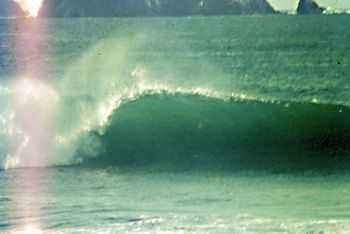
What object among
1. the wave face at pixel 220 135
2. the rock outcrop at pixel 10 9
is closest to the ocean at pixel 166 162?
the wave face at pixel 220 135

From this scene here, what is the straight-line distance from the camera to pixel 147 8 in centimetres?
5166

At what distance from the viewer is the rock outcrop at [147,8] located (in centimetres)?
5184

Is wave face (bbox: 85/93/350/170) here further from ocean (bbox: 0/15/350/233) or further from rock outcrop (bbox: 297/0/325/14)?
rock outcrop (bbox: 297/0/325/14)

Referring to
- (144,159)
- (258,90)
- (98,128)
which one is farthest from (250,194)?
(258,90)

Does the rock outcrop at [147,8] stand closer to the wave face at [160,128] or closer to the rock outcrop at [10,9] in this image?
the rock outcrop at [10,9]

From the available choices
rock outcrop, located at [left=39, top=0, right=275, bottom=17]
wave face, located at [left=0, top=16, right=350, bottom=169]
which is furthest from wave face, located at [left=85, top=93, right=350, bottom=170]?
rock outcrop, located at [left=39, top=0, right=275, bottom=17]

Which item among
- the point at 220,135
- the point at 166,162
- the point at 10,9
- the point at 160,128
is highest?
the point at 10,9

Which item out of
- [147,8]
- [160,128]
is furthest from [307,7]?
[160,128]

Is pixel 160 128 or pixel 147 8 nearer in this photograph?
pixel 160 128

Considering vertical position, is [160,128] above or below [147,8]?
below

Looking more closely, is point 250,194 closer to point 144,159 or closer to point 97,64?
point 144,159

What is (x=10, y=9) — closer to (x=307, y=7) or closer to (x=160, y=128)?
(x=307, y=7)

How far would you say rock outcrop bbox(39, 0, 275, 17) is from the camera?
170 feet

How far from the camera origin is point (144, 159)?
11438 mm
